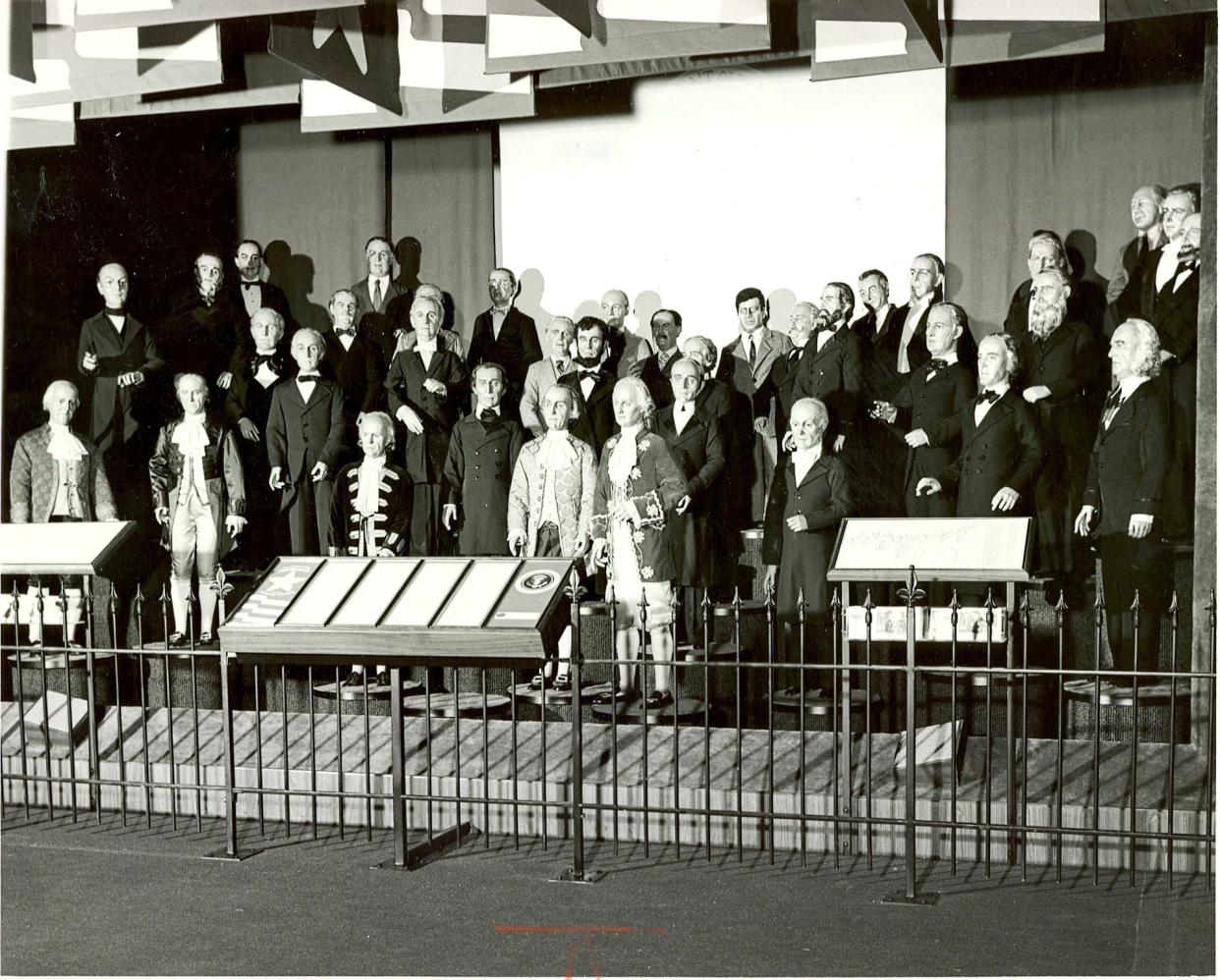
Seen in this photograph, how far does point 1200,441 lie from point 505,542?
3.94 metres

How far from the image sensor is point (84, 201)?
9.98 metres

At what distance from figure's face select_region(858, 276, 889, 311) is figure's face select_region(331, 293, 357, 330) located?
11.1 feet

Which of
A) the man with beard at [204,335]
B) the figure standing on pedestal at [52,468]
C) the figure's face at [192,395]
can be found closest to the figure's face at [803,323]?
the figure's face at [192,395]

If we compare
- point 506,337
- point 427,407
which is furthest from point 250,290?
point 506,337

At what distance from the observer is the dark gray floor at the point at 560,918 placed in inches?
159

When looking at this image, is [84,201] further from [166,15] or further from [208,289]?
[166,15]

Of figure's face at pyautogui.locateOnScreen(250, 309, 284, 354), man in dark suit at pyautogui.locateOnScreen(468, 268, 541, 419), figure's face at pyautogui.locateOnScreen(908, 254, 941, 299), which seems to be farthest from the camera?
man in dark suit at pyautogui.locateOnScreen(468, 268, 541, 419)

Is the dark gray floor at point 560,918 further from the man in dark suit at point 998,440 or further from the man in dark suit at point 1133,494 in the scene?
the man in dark suit at point 998,440

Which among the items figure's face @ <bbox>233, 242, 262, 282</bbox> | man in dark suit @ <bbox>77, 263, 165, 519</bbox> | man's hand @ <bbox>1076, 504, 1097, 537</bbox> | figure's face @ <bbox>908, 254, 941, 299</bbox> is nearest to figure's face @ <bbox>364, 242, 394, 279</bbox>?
figure's face @ <bbox>233, 242, 262, 282</bbox>

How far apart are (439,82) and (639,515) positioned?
3.07 meters

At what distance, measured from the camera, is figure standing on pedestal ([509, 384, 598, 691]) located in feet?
24.4

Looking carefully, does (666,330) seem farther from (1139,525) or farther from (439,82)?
(1139,525)

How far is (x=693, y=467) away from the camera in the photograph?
738 centimetres

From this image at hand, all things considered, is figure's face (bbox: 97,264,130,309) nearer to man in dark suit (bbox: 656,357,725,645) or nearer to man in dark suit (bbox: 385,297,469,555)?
man in dark suit (bbox: 385,297,469,555)
